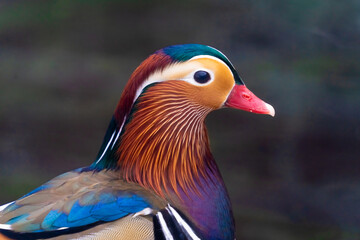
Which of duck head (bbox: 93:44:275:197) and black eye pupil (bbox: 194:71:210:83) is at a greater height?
black eye pupil (bbox: 194:71:210:83)

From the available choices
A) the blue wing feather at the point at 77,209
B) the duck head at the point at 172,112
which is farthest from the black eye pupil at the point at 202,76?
the blue wing feather at the point at 77,209

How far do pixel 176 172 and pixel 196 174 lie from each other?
3 cm

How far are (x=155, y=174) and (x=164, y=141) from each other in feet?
0.16

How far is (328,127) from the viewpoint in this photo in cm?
120

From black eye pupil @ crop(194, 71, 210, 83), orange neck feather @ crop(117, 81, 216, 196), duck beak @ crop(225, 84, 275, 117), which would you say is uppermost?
black eye pupil @ crop(194, 71, 210, 83)

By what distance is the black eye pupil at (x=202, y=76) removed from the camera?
27.1 inches

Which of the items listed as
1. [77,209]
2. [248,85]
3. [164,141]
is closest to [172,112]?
[164,141]

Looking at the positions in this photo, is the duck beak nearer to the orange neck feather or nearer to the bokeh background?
the orange neck feather

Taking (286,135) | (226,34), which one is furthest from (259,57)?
(286,135)

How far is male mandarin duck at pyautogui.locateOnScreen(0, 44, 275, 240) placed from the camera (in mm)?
660

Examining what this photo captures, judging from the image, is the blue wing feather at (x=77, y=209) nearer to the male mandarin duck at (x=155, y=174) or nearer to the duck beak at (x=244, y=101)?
the male mandarin duck at (x=155, y=174)

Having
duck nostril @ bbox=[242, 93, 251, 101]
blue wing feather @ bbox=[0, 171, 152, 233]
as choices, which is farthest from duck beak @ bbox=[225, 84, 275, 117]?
blue wing feather @ bbox=[0, 171, 152, 233]

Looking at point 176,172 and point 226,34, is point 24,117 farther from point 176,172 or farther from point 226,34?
point 176,172

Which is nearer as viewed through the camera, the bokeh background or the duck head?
the duck head
